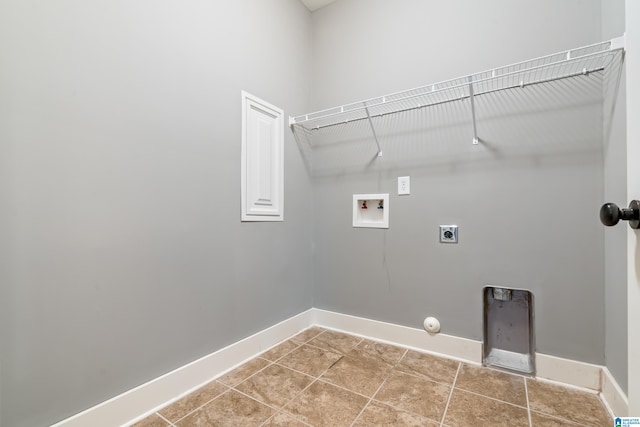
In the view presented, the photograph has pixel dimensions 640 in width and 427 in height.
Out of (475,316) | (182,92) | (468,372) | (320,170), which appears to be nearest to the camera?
(182,92)

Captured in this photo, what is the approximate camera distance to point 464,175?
162 centimetres

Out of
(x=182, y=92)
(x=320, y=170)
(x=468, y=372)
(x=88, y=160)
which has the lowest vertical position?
(x=468, y=372)

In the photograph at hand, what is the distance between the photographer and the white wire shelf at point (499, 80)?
1.21 metres

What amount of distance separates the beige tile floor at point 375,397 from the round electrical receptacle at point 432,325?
0.50ft

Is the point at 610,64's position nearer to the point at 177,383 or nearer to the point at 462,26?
the point at 462,26

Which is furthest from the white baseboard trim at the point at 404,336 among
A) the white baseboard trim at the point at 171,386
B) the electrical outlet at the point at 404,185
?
the electrical outlet at the point at 404,185

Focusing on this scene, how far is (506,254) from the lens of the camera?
151 centimetres

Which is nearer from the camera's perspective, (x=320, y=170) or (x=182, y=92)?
(x=182, y=92)

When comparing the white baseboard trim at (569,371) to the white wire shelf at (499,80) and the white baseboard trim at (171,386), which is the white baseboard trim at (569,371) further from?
the white baseboard trim at (171,386)

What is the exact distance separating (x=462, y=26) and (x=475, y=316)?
1723 mm

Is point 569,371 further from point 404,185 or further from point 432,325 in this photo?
point 404,185

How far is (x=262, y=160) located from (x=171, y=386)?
4.28ft

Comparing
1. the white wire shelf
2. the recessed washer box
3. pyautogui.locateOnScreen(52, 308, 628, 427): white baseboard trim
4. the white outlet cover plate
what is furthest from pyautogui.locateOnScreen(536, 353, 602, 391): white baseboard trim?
the white wire shelf

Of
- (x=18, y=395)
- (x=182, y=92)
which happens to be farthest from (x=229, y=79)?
(x=18, y=395)
